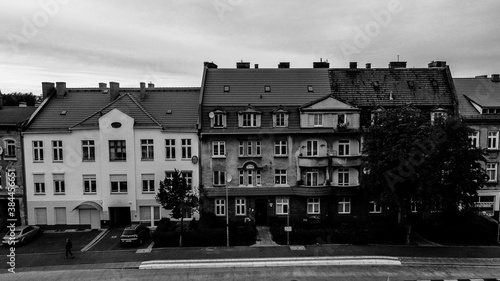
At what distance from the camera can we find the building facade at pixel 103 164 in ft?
128

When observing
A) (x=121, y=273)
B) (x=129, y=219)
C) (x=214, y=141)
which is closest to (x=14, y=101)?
(x=129, y=219)

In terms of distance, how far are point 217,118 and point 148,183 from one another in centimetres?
934

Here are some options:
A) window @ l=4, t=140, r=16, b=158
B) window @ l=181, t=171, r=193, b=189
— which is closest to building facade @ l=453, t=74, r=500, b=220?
window @ l=181, t=171, r=193, b=189

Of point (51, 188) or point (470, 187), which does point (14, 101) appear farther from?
point (470, 187)

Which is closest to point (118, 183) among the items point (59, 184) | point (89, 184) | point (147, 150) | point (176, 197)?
point (89, 184)

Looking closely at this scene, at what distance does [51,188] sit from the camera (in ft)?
129

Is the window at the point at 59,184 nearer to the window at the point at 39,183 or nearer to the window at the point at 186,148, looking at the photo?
the window at the point at 39,183

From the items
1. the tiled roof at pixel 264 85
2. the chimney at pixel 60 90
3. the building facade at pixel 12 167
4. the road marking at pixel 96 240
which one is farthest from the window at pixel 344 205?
the chimney at pixel 60 90

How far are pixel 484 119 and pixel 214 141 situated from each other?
26953 mm

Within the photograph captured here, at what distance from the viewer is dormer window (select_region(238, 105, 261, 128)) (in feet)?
130

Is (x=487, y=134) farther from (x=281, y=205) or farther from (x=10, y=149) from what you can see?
(x=10, y=149)

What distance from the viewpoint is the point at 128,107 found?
131 feet

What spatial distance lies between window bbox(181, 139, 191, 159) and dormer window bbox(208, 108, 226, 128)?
2875mm

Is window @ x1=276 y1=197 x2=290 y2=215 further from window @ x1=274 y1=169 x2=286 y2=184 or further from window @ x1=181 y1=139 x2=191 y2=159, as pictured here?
window @ x1=181 y1=139 x2=191 y2=159
